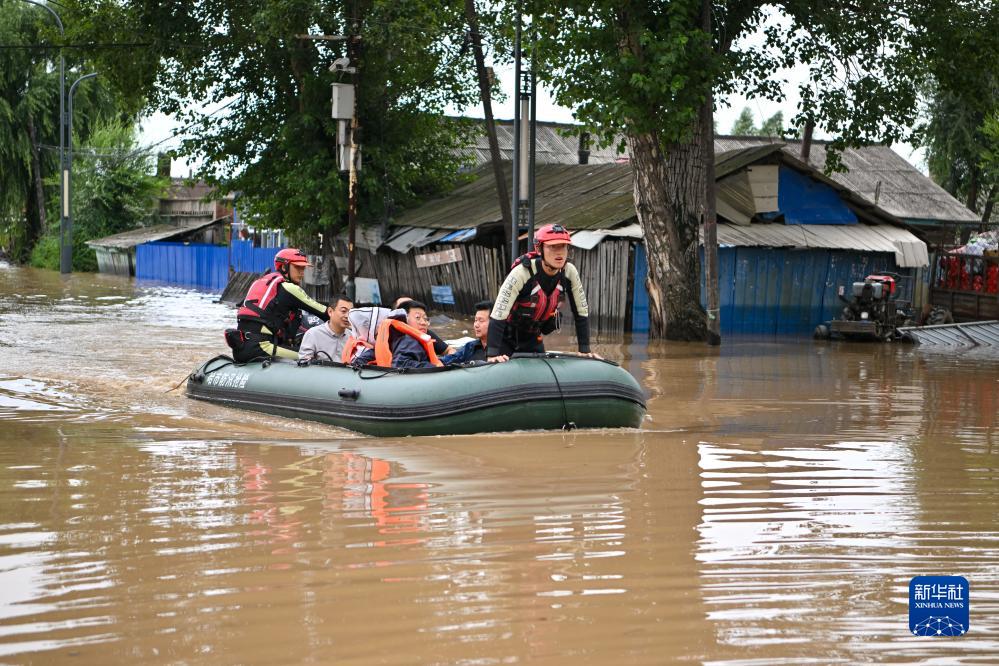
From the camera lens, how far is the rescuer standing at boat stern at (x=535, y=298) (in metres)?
10.4

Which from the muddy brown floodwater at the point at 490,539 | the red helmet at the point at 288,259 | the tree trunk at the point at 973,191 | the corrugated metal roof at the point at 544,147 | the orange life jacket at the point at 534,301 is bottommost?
the muddy brown floodwater at the point at 490,539

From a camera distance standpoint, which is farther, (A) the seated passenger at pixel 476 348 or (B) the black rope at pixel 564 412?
(A) the seated passenger at pixel 476 348

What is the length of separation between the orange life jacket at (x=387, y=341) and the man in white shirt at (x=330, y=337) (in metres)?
1.11

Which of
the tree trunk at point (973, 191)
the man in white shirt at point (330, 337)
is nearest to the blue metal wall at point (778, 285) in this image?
the man in white shirt at point (330, 337)

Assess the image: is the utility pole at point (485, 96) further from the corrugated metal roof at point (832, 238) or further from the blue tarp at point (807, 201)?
the blue tarp at point (807, 201)

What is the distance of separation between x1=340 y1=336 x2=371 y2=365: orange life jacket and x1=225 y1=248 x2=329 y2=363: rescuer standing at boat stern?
1022 mm

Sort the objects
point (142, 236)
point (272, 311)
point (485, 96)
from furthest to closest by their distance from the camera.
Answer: point (142, 236) → point (485, 96) → point (272, 311)

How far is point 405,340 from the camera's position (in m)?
11.2

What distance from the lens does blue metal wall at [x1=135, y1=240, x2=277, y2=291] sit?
128ft

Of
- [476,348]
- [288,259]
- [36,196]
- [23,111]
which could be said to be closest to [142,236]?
[23,111]

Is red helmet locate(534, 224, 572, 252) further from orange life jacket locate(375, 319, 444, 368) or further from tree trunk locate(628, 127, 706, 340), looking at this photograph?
tree trunk locate(628, 127, 706, 340)

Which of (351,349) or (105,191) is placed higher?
(105,191)

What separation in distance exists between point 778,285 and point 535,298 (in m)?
15.3

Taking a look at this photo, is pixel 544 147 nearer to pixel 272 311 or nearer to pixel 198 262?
pixel 198 262
